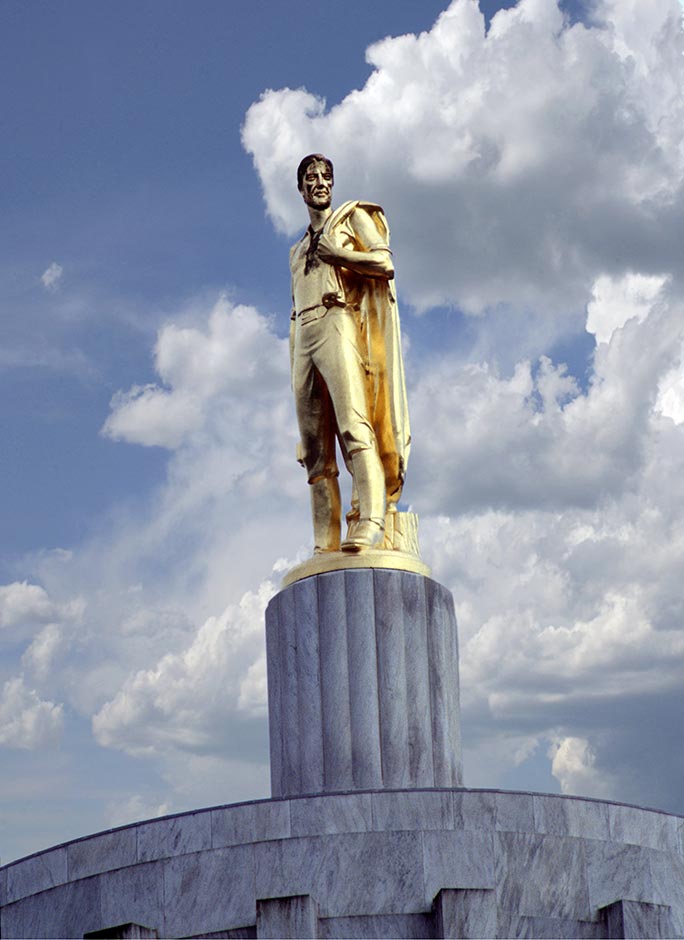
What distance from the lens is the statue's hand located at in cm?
2339

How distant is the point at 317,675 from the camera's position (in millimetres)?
21562

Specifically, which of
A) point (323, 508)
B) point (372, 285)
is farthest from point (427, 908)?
point (372, 285)

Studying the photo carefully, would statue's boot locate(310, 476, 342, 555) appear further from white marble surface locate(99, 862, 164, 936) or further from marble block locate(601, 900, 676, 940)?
marble block locate(601, 900, 676, 940)

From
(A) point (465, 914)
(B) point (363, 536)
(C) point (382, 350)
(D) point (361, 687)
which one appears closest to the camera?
(A) point (465, 914)

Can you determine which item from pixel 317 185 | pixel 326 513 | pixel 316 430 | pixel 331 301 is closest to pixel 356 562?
pixel 326 513

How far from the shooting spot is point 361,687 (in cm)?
2134

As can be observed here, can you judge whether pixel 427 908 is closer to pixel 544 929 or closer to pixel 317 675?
pixel 544 929

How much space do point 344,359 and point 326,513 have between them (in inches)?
85.2

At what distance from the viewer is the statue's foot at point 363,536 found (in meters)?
22.2

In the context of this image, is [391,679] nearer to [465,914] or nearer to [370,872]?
[370,872]

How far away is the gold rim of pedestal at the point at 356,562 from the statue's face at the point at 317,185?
5.12 metres

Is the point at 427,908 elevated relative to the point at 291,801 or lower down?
lower down

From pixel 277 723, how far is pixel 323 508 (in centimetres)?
317

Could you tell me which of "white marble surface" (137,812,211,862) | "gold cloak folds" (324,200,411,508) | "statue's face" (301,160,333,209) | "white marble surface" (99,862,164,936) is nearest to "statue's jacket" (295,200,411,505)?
"gold cloak folds" (324,200,411,508)
